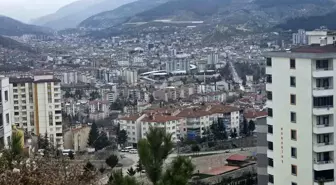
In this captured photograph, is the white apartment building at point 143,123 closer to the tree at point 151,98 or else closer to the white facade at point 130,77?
the tree at point 151,98

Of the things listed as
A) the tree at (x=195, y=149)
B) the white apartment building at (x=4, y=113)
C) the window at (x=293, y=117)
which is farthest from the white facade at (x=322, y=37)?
the tree at (x=195, y=149)

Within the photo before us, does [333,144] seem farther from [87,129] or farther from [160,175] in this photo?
A: [87,129]

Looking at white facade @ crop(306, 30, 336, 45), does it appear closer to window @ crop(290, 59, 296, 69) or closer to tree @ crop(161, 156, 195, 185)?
window @ crop(290, 59, 296, 69)

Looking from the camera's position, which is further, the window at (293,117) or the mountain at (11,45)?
the mountain at (11,45)

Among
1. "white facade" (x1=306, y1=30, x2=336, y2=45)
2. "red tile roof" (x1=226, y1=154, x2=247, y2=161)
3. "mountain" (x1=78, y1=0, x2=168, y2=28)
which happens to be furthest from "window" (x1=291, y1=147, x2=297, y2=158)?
"mountain" (x1=78, y1=0, x2=168, y2=28)

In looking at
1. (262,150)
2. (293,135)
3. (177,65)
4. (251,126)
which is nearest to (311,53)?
(293,135)

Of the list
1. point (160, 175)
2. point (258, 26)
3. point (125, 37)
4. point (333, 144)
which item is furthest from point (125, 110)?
point (125, 37)
